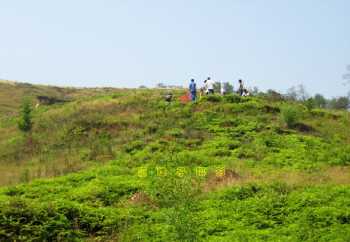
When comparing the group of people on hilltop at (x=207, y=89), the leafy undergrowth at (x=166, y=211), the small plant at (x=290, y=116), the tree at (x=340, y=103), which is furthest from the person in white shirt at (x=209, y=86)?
the tree at (x=340, y=103)

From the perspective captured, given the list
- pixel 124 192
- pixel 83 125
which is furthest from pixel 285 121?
pixel 124 192

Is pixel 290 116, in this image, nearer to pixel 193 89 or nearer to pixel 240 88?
pixel 193 89

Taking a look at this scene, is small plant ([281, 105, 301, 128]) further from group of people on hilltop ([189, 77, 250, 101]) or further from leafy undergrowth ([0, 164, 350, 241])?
leafy undergrowth ([0, 164, 350, 241])

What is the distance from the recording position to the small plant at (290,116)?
2803cm

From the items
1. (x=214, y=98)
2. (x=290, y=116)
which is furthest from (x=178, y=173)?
(x=214, y=98)

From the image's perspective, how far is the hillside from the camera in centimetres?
1454

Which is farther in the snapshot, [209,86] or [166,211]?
[209,86]

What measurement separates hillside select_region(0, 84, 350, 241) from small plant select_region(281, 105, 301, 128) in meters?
0.23

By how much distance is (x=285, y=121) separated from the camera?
93.0 feet

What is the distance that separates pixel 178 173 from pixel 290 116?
49.9ft

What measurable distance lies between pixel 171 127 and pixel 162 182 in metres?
15.3

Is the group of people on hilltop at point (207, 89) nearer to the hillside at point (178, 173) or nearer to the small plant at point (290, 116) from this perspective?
the hillside at point (178, 173)

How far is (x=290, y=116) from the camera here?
2798 cm

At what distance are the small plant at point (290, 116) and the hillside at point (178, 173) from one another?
0.23m
